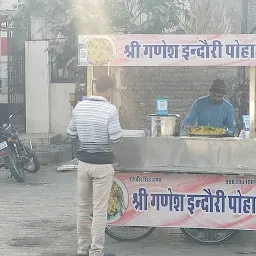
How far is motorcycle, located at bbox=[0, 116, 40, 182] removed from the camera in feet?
33.4

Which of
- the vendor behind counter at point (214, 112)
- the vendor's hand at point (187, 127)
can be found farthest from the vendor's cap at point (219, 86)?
the vendor's hand at point (187, 127)

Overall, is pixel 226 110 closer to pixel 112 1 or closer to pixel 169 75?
pixel 112 1

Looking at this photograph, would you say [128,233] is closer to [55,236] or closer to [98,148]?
[55,236]

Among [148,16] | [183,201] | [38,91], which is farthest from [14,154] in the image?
[183,201]

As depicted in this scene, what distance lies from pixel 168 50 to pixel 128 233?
79.2 inches

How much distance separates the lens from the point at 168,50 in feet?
19.7

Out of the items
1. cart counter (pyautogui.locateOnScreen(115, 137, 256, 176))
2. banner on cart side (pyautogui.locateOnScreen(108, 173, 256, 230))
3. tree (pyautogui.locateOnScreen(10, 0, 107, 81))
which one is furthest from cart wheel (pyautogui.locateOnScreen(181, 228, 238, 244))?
tree (pyautogui.locateOnScreen(10, 0, 107, 81))

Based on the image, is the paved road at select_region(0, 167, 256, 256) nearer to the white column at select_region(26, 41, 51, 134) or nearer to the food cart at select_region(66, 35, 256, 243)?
the food cart at select_region(66, 35, 256, 243)

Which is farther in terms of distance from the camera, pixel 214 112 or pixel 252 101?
pixel 214 112

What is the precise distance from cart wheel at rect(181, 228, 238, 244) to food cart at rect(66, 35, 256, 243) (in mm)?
116

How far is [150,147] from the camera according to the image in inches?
237

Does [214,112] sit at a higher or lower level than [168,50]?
lower

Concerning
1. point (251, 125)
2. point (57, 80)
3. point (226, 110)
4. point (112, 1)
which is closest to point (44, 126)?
point (57, 80)

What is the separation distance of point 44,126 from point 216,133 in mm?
8364
